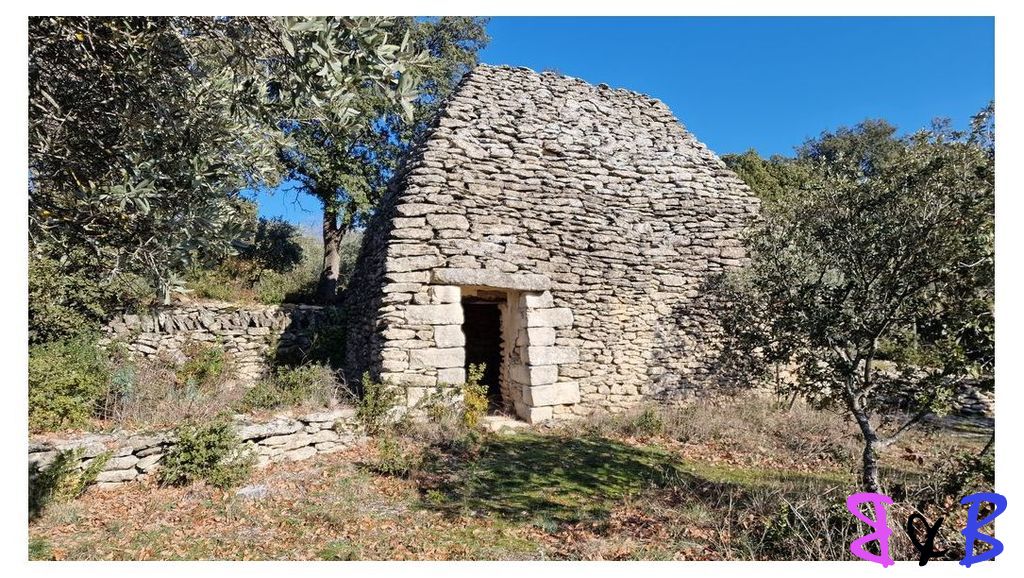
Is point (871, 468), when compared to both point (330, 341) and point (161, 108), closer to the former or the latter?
point (161, 108)

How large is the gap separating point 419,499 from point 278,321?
239 inches

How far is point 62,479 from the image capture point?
4.56 metres

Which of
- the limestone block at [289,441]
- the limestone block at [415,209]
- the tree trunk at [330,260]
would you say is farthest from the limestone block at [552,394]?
the tree trunk at [330,260]

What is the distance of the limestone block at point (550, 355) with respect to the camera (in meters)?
8.00

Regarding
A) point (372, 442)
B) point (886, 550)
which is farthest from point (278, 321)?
point (886, 550)

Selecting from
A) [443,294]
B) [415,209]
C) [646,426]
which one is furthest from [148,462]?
[646,426]

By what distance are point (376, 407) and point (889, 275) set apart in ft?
19.9

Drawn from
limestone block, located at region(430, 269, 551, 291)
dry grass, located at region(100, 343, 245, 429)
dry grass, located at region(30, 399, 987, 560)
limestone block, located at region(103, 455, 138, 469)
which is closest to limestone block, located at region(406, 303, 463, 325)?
limestone block, located at region(430, 269, 551, 291)

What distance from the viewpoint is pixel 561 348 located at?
8.22 m

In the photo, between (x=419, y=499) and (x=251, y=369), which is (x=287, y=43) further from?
(x=251, y=369)

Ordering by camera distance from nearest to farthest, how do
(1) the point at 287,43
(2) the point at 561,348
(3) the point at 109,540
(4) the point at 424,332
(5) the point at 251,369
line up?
(1) the point at 287,43 → (3) the point at 109,540 → (4) the point at 424,332 → (2) the point at 561,348 → (5) the point at 251,369

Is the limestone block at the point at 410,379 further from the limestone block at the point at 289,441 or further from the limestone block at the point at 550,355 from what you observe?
the limestone block at the point at 550,355

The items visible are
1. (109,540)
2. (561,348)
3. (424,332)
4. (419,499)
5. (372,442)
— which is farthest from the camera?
(561,348)

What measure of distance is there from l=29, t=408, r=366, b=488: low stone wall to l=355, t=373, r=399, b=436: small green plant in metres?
0.12
